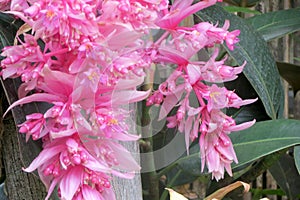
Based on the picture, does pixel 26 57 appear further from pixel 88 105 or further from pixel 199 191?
pixel 199 191

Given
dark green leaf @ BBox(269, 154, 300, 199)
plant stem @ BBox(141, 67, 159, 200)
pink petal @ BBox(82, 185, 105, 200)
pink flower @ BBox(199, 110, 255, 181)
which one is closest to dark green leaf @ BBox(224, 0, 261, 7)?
dark green leaf @ BBox(269, 154, 300, 199)

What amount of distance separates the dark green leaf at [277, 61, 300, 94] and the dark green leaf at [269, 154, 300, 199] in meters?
0.14

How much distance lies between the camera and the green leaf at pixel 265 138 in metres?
0.61

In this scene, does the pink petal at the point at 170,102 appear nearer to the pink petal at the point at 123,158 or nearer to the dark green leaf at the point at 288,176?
the pink petal at the point at 123,158

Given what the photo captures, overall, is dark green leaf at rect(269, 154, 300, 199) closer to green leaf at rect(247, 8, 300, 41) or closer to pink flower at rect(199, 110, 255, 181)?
green leaf at rect(247, 8, 300, 41)

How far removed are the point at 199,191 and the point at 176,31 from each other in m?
0.66

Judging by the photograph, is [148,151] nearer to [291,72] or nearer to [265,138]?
[265,138]

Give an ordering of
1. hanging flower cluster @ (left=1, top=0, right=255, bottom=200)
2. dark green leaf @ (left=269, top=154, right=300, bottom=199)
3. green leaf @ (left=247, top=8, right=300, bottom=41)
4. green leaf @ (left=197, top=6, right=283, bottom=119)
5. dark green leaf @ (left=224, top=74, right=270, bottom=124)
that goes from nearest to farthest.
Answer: hanging flower cluster @ (left=1, top=0, right=255, bottom=200) < green leaf @ (left=197, top=6, right=283, bottom=119) < dark green leaf @ (left=224, top=74, right=270, bottom=124) < green leaf @ (left=247, top=8, right=300, bottom=41) < dark green leaf @ (left=269, top=154, right=300, bottom=199)

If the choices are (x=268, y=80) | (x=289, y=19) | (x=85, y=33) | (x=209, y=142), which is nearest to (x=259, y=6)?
(x=289, y=19)

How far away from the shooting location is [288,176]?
0.93 metres

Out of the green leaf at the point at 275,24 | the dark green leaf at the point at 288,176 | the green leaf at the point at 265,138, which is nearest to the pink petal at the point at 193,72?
the green leaf at the point at 265,138

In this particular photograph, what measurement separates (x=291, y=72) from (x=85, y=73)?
2.05 feet

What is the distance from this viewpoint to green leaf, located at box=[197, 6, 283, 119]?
57cm

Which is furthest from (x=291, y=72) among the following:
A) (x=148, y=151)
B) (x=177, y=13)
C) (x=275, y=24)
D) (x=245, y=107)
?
(x=177, y=13)
